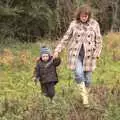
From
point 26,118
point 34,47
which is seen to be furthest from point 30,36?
point 26,118

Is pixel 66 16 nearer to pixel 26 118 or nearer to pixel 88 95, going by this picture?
pixel 88 95

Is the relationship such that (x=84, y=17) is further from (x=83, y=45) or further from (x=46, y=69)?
(x=46, y=69)

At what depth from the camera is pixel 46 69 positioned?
9234 mm

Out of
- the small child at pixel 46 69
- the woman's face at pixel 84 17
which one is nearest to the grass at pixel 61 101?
the small child at pixel 46 69

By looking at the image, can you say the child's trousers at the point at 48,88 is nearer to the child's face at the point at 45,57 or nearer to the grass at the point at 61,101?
the grass at the point at 61,101

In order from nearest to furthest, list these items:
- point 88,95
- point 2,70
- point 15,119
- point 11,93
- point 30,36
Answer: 1. point 15,119
2. point 88,95
3. point 11,93
4. point 2,70
5. point 30,36

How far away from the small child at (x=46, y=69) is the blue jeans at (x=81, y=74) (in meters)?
0.42

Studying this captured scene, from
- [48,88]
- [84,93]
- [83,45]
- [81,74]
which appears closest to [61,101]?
[84,93]

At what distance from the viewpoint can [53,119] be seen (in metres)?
6.63

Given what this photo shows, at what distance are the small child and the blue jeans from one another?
16.7 inches

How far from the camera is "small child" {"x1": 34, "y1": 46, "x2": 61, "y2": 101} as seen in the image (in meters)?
9.24

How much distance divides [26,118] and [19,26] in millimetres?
18508

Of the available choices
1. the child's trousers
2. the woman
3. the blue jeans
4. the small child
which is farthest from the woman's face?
the child's trousers

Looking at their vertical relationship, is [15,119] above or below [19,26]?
below
